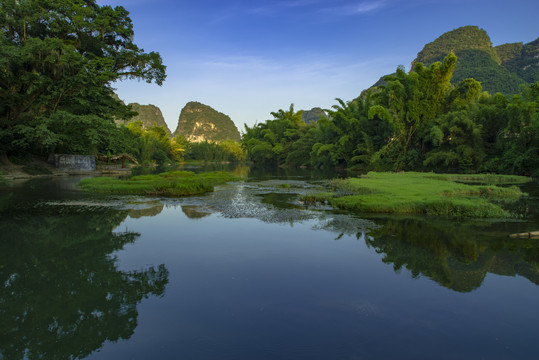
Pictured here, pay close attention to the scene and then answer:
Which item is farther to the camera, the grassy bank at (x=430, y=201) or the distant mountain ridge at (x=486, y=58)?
the distant mountain ridge at (x=486, y=58)

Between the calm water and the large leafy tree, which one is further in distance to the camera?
the large leafy tree

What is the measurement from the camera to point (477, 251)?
7.71 m

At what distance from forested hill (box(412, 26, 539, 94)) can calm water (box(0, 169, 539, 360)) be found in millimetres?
74847

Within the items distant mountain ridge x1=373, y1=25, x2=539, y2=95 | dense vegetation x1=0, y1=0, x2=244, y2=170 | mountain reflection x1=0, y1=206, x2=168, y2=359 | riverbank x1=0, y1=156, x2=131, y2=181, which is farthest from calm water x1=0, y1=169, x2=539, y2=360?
distant mountain ridge x1=373, y1=25, x2=539, y2=95

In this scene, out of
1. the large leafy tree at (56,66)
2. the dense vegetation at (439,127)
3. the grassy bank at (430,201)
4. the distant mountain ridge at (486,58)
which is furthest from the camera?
the distant mountain ridge at (486,58)

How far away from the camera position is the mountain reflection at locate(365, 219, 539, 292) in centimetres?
639

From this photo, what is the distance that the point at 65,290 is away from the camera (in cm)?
547

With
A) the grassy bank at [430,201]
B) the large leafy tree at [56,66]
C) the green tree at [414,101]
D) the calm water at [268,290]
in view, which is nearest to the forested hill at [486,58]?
the green tree at [414,101]

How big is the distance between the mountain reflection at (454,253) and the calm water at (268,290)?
1.6 inches

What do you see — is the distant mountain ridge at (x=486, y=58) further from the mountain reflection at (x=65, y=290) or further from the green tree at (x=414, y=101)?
the mountain reflection at (x=65, y=290)

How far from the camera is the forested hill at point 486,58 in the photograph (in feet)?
250

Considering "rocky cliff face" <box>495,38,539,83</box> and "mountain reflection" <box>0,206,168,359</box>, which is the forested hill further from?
"mountain reflection" <box>0,206,168,359</box>

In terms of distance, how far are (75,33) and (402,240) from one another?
3170cm

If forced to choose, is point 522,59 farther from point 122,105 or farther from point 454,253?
point 454,253
